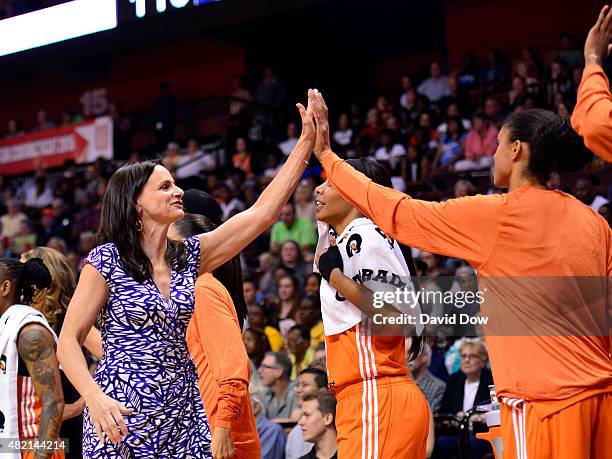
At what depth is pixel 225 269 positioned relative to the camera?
396 centimetres

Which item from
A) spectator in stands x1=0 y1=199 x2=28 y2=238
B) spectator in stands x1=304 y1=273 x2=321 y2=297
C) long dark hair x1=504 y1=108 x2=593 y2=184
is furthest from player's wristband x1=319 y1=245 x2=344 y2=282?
spectator in stands x1=0 y1=199 x2=28 y2=238

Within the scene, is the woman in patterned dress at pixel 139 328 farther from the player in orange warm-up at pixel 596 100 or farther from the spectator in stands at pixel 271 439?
the spectator in stands at pixel 271 439

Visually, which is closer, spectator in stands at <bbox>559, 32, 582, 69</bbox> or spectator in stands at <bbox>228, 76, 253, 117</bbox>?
spectator in stands at <bbox>559, 32, 582, 69</bbox>

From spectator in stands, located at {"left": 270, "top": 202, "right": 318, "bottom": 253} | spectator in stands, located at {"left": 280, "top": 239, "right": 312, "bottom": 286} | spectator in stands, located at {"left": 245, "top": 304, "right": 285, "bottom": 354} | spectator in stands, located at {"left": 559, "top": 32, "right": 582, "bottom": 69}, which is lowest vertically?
spectator in stands, located at {"left": 245, "top": 304, "right": 285, "bottom": 354}

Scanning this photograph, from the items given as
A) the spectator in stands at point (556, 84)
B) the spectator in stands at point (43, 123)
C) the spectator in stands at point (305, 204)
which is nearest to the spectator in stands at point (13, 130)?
the spectator in stands at point (43, 123)

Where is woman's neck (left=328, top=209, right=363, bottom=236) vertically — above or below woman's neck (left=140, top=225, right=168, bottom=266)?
above

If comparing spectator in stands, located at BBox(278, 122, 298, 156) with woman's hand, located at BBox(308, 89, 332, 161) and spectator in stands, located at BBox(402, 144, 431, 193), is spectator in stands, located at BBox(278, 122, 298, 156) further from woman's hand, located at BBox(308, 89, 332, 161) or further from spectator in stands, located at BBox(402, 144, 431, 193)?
woman's hand, located at BBox(308, 89, 332, 161)

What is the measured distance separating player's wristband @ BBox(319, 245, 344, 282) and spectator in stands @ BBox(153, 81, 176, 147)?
42.2ft

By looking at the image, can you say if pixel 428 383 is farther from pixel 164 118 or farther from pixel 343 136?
pixel 164 118

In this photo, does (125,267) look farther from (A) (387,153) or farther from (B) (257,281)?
(A) (387,153)

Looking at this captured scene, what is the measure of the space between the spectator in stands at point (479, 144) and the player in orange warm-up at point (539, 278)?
27.0 feet

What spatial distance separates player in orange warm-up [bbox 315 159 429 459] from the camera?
3.35 meters

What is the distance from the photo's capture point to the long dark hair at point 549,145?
2807mm

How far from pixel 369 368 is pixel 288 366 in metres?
3.62
